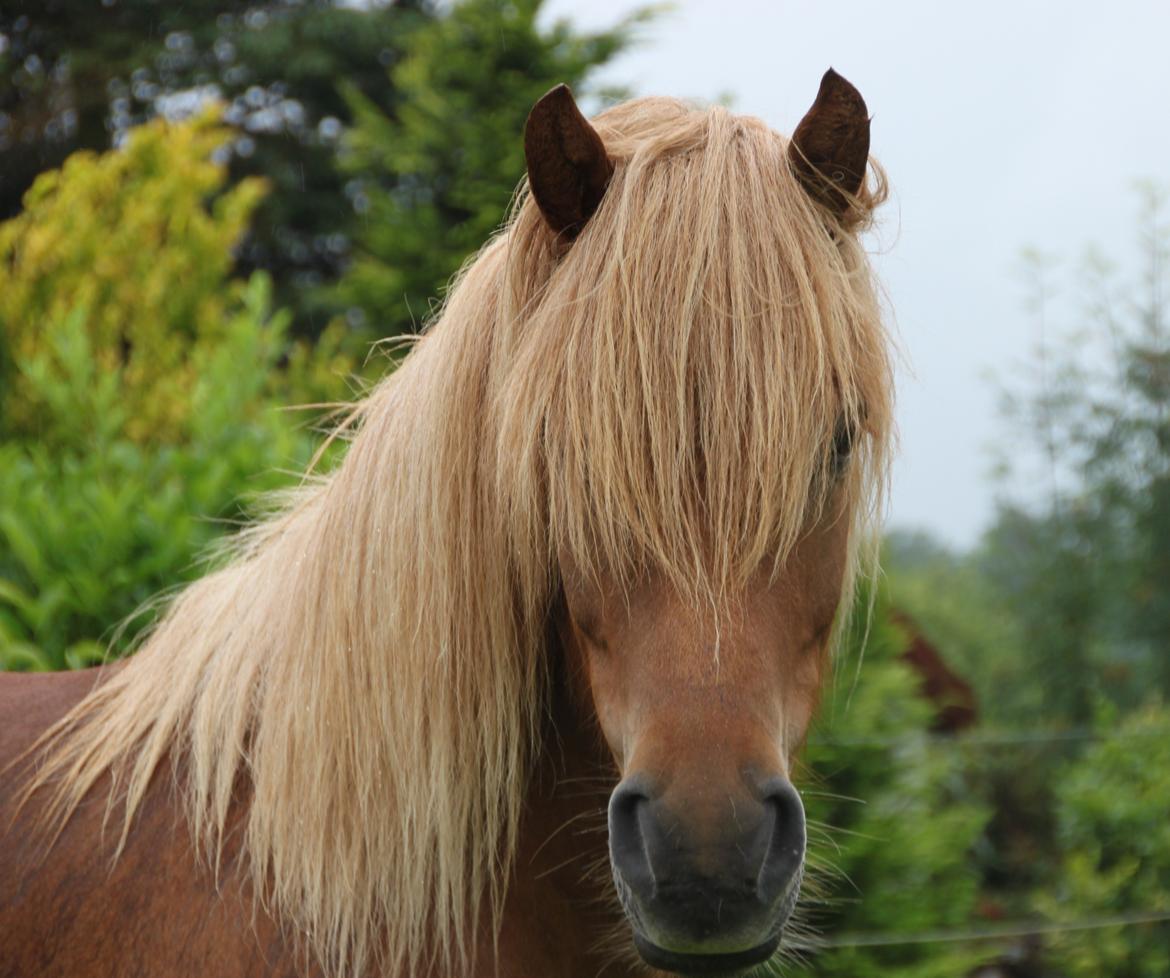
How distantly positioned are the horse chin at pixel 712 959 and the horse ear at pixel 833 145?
1002mm

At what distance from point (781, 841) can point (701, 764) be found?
0.14 m

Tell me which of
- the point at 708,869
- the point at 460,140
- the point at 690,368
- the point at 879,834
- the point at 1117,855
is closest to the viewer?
the point at 708,869

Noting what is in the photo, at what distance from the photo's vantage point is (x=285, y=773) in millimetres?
1635

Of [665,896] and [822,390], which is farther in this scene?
[822,390]

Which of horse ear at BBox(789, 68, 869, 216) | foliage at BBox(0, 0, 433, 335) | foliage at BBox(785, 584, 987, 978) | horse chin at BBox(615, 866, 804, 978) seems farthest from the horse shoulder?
foliage at BBox(0, 0, 433, 335)

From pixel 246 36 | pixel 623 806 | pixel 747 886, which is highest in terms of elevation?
pixel 246 36

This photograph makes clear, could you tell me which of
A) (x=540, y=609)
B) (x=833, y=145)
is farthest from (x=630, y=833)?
(x=833, y=145)

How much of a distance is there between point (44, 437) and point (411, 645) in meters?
3.54

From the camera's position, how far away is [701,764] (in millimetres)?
1291

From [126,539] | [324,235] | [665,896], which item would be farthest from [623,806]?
[324,235]

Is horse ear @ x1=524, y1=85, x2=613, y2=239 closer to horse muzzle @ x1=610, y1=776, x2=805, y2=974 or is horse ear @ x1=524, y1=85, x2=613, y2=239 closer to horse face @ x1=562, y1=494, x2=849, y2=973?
horse face @ x1=562, y1=494, x2=849, y2=973

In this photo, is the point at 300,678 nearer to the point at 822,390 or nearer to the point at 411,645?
the point at 411,645

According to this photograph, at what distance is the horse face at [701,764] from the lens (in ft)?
4.15

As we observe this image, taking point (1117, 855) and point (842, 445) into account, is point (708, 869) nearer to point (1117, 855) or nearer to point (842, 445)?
point (842, 445)
